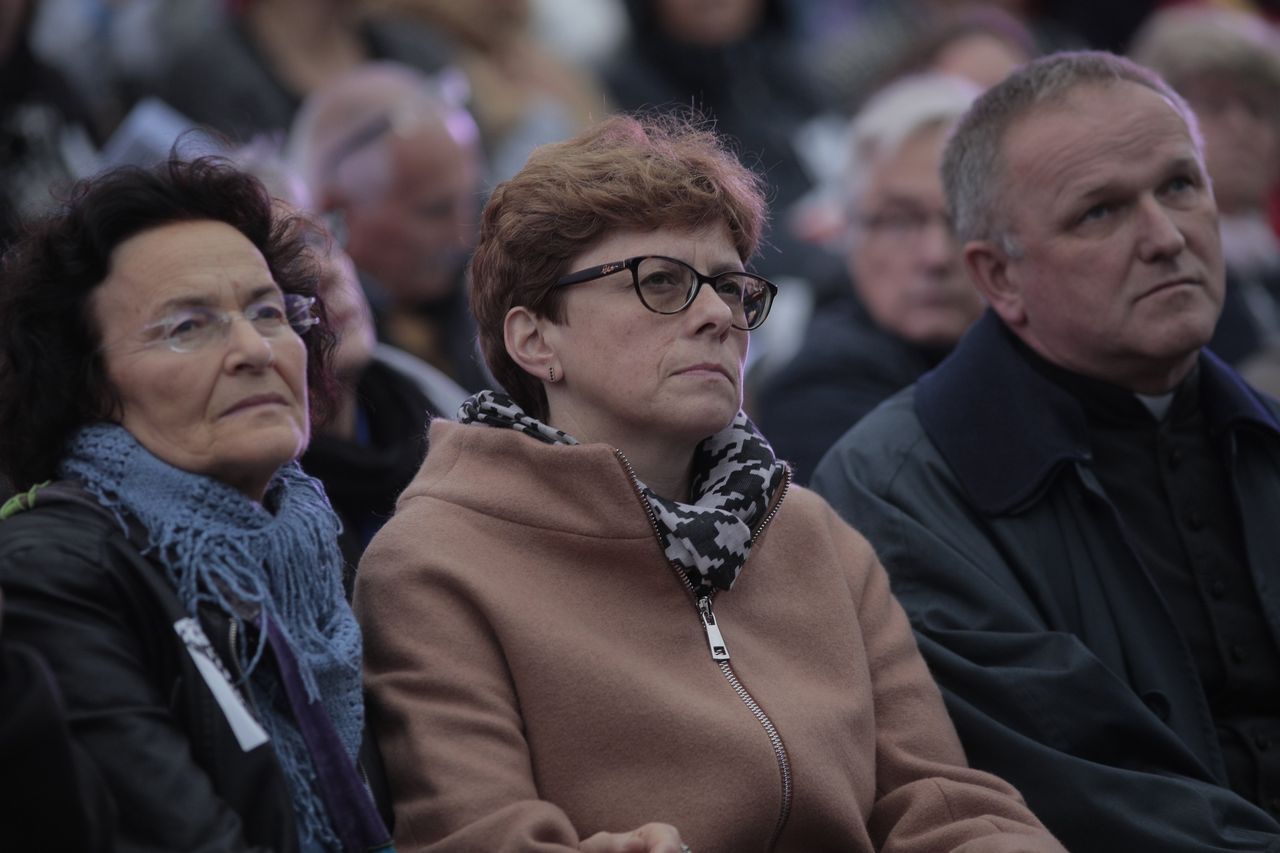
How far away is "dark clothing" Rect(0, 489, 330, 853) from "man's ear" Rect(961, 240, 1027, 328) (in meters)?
2.13

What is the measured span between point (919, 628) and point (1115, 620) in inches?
16.5

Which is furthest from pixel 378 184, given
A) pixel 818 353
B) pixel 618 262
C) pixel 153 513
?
pixel 153 513

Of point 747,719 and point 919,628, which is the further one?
point 919,628

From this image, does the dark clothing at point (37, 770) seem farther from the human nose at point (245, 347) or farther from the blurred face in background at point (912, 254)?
the blurred face in background at point (912, 254)

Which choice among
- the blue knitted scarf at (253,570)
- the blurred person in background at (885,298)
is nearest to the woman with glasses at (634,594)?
the blue knitted scarf at (253,570)

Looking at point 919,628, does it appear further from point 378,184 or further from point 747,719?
point 378,184

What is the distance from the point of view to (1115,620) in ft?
12.7

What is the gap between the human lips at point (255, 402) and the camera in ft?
9.99

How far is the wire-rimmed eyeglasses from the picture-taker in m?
3.02

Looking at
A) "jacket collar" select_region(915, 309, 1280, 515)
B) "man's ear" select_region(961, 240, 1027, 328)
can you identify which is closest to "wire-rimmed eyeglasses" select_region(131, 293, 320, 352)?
"jacket collar" select_region(915, 309, 1280, 515)

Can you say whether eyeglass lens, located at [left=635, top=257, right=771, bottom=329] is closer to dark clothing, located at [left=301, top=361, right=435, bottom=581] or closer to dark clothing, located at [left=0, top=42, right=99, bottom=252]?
dark clothing, located at [left=301, top=361, right=435, bottom=581]

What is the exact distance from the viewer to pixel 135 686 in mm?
2770

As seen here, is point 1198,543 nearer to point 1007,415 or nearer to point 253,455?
point 1007,415

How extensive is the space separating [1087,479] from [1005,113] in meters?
0.91
